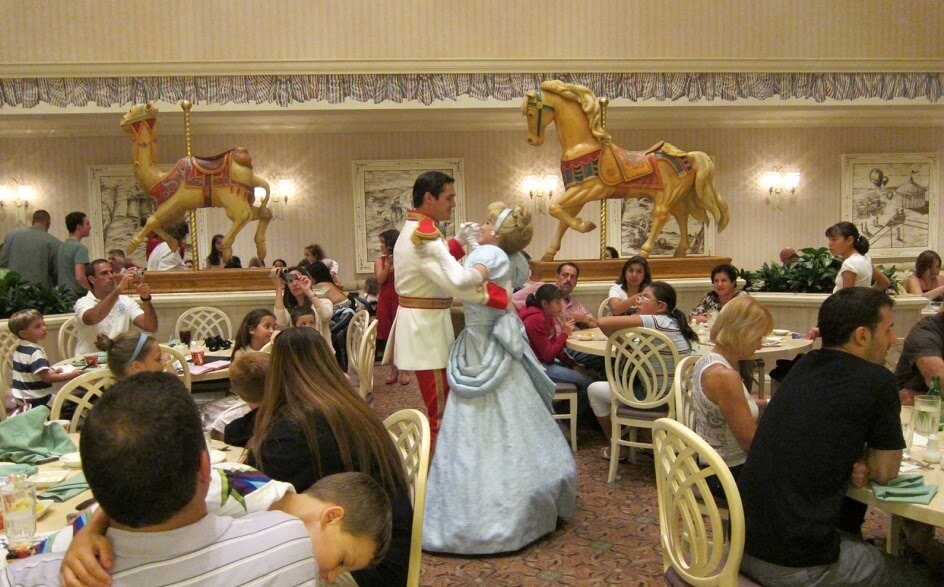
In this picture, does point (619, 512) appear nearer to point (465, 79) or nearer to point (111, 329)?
point (111, 329)

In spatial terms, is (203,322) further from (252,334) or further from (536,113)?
(536,113)

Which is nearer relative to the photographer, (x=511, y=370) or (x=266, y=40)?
(x=511, y=370)

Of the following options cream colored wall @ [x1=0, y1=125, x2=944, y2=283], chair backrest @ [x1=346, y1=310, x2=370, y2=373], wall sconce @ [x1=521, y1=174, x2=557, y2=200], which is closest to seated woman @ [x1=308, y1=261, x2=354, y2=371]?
chair backrest @ [x1=346, y1=310, x2=370, y2=373]

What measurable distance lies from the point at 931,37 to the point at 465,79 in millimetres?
6759

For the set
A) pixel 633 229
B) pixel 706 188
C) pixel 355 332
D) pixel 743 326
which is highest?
pixel 706 188

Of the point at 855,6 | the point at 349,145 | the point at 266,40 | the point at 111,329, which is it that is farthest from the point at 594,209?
the point at 111,329

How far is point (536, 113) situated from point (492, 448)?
13.2 feet

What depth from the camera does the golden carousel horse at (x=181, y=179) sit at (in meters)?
6.68

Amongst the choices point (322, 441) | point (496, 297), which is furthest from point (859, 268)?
point (322, 441)

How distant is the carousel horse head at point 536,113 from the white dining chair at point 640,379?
113 inches

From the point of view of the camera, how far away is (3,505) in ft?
6.11

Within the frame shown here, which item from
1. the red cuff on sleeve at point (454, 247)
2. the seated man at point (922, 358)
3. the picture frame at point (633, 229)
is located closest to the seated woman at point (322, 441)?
the red cuff on sleeve at point (454, 247)

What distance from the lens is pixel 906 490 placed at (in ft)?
6.57

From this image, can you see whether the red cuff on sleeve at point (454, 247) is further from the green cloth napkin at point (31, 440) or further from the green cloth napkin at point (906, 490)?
the green cloth napkin at point (906, 490)
